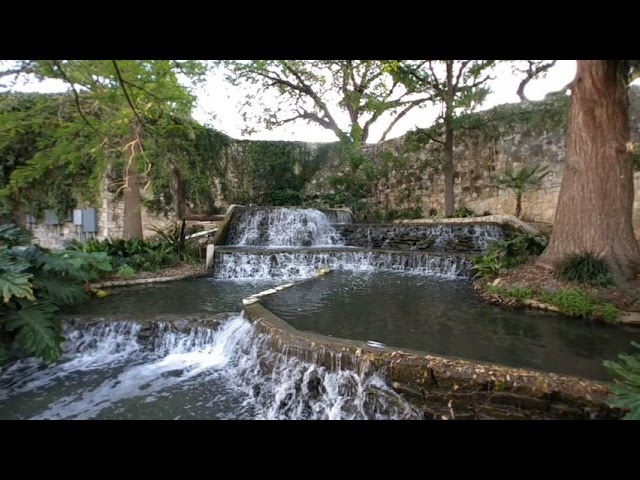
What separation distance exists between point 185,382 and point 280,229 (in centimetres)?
660

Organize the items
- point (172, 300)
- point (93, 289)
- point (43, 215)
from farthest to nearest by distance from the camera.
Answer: point (43, 215) < point (93, 289) < point (172, 300)

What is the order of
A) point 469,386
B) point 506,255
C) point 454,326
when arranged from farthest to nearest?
point 506,255 → point 454,326 → point 469,386

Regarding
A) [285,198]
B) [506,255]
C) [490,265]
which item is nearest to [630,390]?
[490,265]

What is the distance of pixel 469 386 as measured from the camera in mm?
2199

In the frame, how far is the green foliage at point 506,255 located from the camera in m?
5.25

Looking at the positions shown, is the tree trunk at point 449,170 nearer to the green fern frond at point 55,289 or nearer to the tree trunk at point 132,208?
the tree trunk at point 132,208

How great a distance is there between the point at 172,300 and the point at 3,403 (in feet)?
7.63

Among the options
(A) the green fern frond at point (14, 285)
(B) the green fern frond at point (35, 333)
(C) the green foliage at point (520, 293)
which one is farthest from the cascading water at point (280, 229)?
(A) the green fern frond at point (14, 285)

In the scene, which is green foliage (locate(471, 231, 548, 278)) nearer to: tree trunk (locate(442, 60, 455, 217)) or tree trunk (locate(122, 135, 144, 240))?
tree trunk (locate(442, 60, 455, 217))

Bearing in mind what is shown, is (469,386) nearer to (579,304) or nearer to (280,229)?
(579,304)

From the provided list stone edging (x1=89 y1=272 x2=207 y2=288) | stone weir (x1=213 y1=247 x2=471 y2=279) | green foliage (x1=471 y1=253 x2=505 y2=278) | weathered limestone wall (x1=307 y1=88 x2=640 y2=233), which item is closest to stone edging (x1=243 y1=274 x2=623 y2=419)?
green foliage (x1=471 y1=253 x2=505 y2=278)
